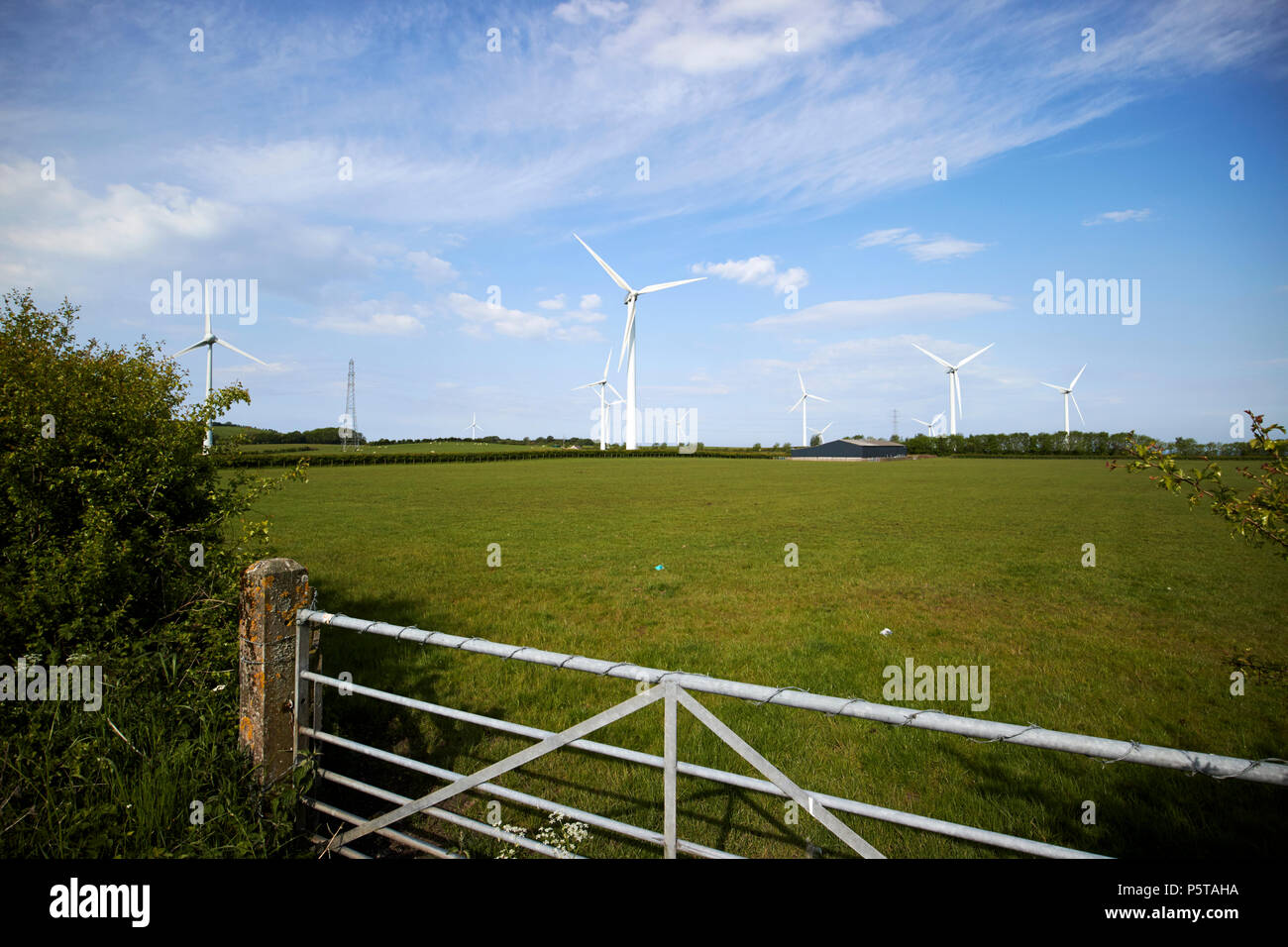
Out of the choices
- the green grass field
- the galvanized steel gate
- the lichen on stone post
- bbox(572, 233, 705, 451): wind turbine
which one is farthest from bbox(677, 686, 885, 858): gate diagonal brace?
bbox(572, 233, 705, 451): wind turbine

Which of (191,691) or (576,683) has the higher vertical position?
(191,691)

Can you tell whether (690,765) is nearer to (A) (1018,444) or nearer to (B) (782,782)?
(B) (782,782)

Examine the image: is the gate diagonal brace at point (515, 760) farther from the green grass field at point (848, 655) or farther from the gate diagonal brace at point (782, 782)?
the green grass field at point (848, 655)

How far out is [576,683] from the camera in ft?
23.5

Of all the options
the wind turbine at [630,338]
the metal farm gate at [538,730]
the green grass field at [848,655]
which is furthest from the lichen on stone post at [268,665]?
the wind turbine at [630,338]

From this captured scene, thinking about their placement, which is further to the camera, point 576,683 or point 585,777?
point 576,683

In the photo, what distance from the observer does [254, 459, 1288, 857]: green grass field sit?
4715 mm

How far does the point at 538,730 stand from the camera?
365 cm

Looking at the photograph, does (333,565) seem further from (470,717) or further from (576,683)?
(470,717)

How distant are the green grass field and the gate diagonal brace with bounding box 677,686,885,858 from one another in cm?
173

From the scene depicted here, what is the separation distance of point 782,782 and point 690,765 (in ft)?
1.86
